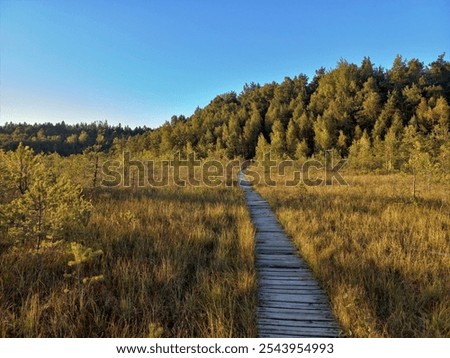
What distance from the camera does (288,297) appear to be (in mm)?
3834

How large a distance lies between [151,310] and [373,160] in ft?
90.6

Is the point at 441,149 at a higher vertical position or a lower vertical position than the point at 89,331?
higher

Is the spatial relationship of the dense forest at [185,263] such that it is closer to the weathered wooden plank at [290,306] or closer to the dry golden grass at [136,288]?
the dry golden grass at [136,288]

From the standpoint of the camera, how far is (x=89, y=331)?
305 cm

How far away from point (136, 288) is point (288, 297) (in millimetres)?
2033

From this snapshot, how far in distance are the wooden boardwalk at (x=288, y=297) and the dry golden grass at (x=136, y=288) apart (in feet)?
0.72

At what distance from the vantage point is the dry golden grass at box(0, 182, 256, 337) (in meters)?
3.04

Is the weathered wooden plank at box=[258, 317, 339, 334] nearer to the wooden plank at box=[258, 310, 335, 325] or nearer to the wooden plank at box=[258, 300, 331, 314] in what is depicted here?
the wooden plank at box=[258, 310, 335, 325]

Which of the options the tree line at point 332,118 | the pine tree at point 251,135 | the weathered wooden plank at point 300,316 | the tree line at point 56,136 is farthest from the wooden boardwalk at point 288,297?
the tree line at point 56,136

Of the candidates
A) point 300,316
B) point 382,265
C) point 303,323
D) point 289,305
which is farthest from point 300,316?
point 382,265

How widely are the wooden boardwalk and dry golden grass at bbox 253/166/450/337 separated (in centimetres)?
18

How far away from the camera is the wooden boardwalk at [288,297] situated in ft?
10.2
